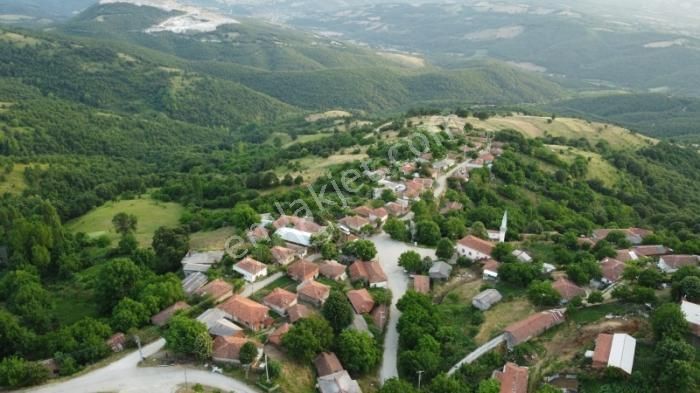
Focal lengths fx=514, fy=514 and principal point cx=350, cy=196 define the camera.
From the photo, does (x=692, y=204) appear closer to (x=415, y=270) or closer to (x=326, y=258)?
(x=415, y=270)

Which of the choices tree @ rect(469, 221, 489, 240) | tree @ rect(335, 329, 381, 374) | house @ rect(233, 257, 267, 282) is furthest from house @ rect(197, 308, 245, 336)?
tree @ rect(469, 221, 489, 240)

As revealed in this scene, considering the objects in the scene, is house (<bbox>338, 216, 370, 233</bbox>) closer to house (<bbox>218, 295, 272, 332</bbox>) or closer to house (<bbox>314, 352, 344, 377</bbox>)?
house (<bbox>218, 295, 272, 332</bbox>)

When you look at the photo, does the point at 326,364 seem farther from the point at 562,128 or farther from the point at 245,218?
the point at 562,128


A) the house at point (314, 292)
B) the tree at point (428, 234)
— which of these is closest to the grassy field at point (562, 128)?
the tree at point (428, 234)

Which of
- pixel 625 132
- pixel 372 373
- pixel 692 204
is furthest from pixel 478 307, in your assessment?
pixel 625 132

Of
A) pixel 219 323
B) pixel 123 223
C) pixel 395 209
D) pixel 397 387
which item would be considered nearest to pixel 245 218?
pixel 123 223

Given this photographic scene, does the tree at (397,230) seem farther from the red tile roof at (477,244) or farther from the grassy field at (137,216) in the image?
the grassy field at (137,216)
